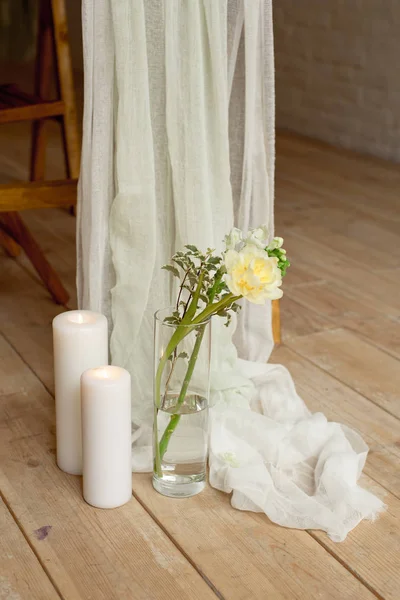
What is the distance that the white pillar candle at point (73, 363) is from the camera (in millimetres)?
1608

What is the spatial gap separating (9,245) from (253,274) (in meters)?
1.71

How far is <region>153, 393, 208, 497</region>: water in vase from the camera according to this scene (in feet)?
5.11

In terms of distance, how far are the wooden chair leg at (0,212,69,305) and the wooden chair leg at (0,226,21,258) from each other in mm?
170

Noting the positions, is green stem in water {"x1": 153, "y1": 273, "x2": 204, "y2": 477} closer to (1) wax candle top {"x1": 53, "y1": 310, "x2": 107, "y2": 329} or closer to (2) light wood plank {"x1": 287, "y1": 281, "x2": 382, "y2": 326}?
(1) wax candle top {"x1": 53, "y1": 310, "x2": 107, "y2": 329}

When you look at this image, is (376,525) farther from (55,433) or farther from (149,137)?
(149,137)

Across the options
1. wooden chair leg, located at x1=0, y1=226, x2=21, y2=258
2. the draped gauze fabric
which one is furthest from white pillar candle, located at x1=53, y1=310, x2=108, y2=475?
wooden chair leg, located at x1=0, y1=226, x2=21, y2=258

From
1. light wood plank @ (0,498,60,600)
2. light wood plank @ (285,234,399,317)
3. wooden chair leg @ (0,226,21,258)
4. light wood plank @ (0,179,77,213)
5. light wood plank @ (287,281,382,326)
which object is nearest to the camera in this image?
light wood plank @ (0,498,60,600)

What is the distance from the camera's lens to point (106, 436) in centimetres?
150

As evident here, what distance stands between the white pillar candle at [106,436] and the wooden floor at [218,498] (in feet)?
0.12

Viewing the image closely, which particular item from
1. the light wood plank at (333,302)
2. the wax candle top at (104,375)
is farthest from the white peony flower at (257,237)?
the light wood plank at (333,302)

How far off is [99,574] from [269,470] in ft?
1.40

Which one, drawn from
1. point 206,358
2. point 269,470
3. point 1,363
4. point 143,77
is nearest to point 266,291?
point 206,358

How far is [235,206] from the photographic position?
6.56ft

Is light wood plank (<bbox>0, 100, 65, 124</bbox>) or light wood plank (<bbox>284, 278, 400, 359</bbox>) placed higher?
light wood plank (<bbox>0, 100, 65, 124</bbox>)
